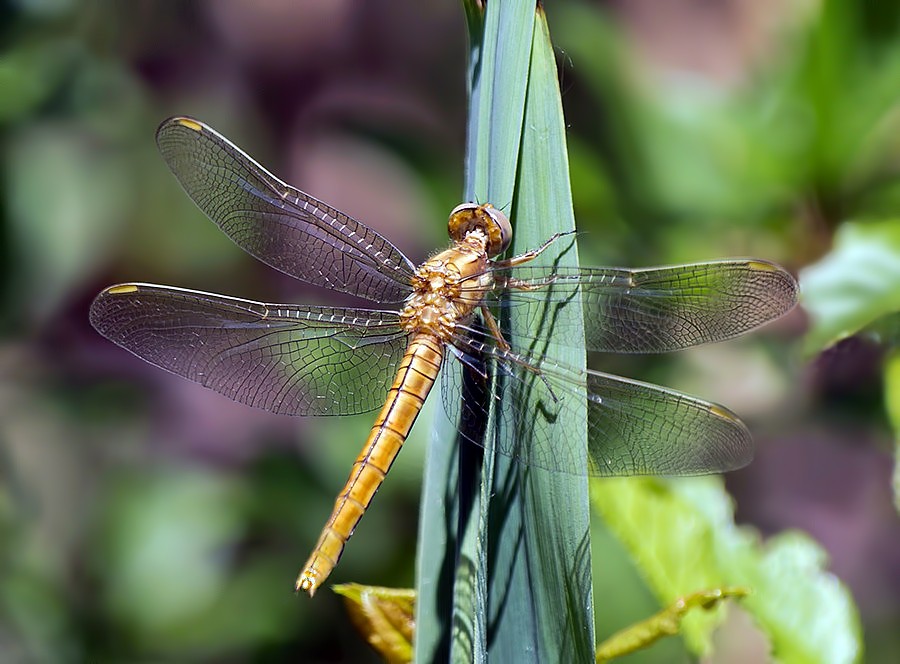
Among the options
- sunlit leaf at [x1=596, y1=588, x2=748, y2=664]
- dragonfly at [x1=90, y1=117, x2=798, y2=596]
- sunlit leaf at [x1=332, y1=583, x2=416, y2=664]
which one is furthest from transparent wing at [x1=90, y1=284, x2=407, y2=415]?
sunlit leaf at [x1=596, y1=588, x2=748, y2=664]

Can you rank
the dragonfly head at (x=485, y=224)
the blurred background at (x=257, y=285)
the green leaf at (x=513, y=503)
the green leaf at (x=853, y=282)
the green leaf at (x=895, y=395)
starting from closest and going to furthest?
the green leaf at (x=513, y=503) → the dragonfly head at (x=485, y=224) → the green leaf at (x=895, y=395) → the green leaf at (x=853, y=282) → the blurred background at (x=257, y=285)

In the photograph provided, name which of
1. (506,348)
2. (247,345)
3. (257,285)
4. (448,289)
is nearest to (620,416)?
(506,348)

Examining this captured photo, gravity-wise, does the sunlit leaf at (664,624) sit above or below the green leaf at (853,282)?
below

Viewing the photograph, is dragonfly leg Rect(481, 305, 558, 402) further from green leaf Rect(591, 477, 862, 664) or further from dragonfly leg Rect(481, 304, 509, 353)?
green leaf Rect(591, 477, 862, 664)

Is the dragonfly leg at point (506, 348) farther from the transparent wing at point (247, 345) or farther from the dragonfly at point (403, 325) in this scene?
the transparent wing at point (247, 345)

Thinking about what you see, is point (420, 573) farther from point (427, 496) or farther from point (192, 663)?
point (192, 663)

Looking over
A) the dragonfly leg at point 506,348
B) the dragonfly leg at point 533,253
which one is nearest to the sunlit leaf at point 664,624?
the dragonfly leg at point 506,348
